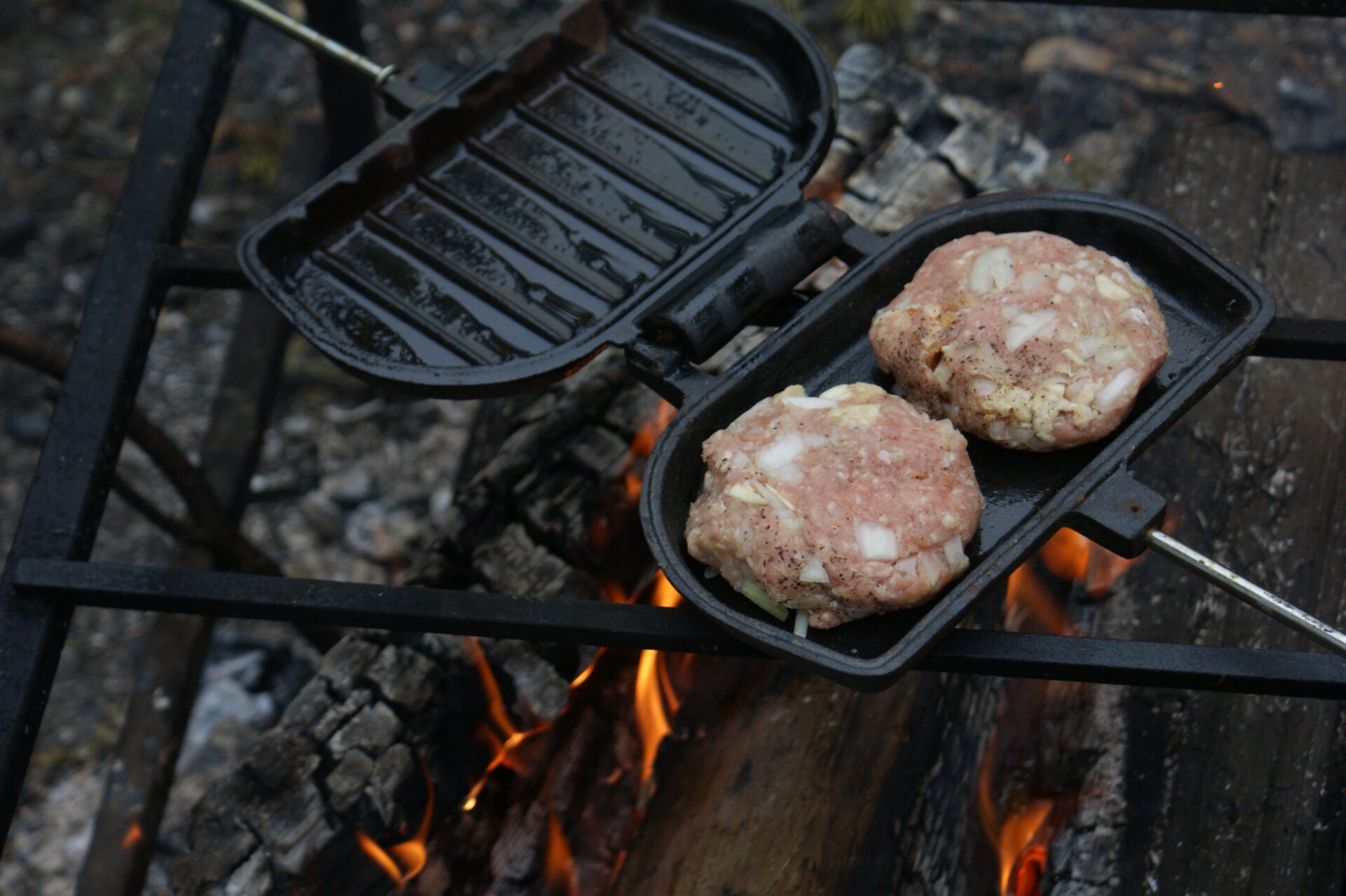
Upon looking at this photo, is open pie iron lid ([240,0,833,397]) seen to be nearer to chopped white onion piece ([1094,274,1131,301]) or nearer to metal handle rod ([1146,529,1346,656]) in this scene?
chopped white onion piece ([1094,274,1131,301])

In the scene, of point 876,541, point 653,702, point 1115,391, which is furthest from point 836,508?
point 653,702

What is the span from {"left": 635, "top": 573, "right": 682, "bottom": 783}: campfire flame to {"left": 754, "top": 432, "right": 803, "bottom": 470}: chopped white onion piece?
710 mm

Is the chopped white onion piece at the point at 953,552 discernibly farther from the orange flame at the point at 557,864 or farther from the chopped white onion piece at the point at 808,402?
the orange flame at the point at 557,864

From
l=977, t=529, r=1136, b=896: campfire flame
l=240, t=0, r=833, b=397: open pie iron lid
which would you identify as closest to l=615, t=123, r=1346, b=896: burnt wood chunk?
Answer: l=977, t=529, r=1136, b=896: campfire flame

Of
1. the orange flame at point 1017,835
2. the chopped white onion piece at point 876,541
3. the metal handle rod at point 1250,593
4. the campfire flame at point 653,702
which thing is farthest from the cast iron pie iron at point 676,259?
the orange flame at point 1017,835

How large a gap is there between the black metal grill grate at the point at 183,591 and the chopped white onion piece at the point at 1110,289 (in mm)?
274

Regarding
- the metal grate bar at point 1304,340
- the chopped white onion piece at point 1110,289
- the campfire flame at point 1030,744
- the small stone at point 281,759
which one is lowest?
the campfire flame at point 1030,744

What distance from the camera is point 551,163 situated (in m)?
2.15

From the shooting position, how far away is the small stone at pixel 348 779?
1.94 m

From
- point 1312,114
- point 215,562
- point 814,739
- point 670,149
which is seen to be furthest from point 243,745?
point 1312,114

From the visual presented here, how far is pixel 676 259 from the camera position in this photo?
1969 mm

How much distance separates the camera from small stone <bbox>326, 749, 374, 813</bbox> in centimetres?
194

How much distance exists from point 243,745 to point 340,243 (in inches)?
62.8

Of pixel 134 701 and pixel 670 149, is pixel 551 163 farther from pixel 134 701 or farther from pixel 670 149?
pixel 134 701
